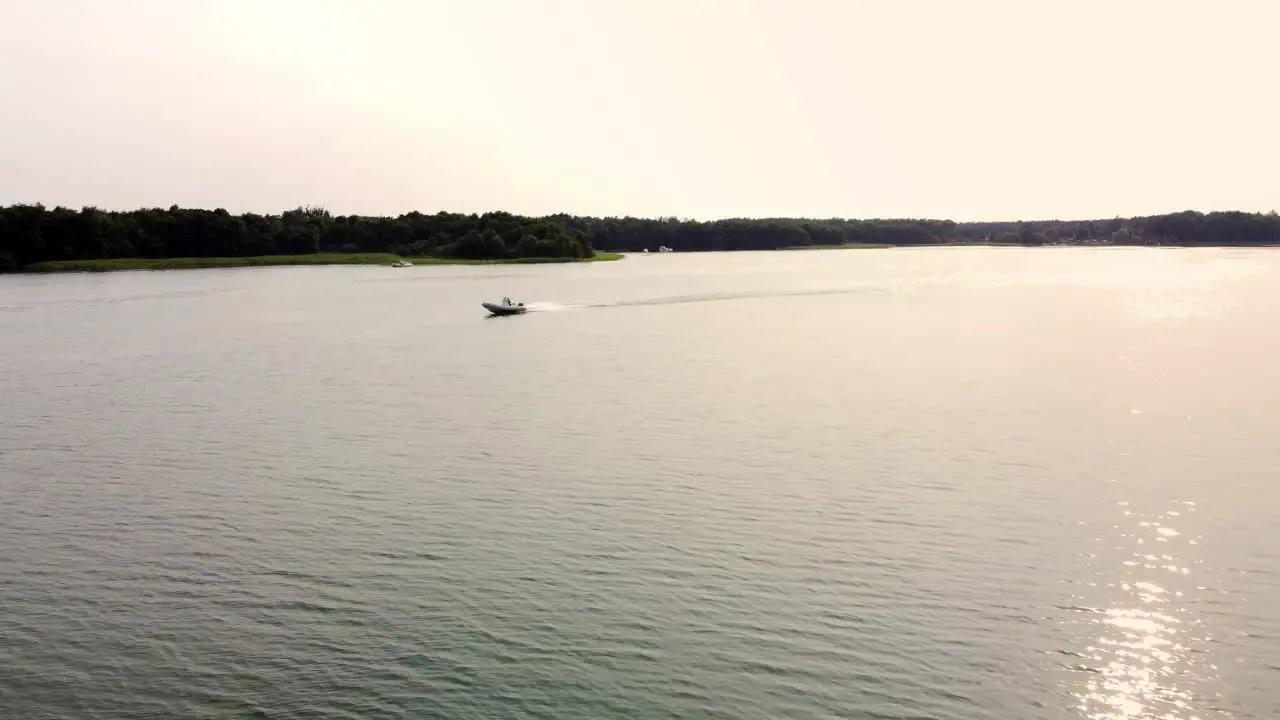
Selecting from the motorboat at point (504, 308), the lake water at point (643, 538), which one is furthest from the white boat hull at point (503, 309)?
the lake water at point (643, 538)

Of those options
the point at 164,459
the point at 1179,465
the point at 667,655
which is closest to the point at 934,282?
the point at 1179,465

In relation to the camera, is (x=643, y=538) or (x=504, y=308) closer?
(x=643, y=538)

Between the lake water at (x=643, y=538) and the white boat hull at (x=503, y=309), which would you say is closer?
the lake water at (x=643, y=538)

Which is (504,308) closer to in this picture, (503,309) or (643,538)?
(503,309)

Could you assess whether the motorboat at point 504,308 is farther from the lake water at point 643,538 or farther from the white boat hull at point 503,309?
the lake water at point 643,538

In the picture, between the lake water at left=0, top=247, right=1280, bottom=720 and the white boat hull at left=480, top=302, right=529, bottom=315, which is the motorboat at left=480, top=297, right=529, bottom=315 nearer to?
the white boat hull at left=480, top=302, right=529, bottom=315

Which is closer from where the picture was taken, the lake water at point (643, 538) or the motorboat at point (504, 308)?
the lake water at point (643, 538)

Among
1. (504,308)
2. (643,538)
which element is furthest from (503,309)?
(643,538)

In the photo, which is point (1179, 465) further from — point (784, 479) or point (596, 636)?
point (596, 636)

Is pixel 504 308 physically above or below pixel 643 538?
below
